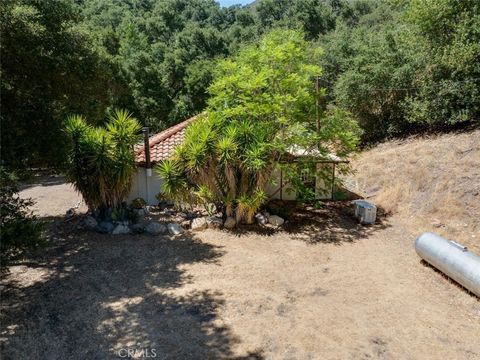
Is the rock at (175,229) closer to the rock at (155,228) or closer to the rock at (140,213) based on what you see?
the rock at (155,228)

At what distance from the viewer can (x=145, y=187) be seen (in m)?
17.1

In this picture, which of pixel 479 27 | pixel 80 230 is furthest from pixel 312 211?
pixel 479 27

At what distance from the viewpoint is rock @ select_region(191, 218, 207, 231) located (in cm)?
1432

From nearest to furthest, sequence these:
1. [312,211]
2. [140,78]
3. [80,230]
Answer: [80,230]
[312,211]
[140,78]

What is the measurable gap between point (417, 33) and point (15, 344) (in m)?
22.2

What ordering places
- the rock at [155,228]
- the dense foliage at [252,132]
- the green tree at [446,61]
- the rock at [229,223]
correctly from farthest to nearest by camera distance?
the green tree at [446,61], the rock at [229,223], the rock at [155,228], the dense foliage at [252,132]

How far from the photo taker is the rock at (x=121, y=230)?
13.8 metres

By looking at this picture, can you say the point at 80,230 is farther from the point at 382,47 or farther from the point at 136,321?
the point at 382,47

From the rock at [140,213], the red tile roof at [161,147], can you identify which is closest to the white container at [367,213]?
the red tile roof at [161,147]

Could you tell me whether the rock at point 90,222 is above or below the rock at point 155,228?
above

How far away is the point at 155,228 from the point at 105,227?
5.83 ft

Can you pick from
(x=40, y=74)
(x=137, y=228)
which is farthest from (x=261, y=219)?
(x=40, y=74)

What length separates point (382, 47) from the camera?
22984 millimetres

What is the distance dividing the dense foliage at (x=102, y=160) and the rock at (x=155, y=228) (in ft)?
5.11
